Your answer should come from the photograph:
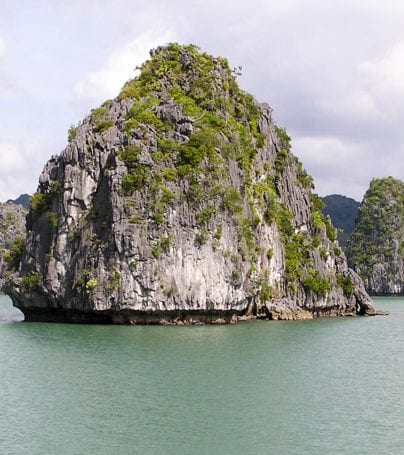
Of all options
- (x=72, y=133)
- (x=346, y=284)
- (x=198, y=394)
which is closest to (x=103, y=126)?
(x=72, y=133)

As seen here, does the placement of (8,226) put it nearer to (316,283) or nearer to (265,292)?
(316,283)

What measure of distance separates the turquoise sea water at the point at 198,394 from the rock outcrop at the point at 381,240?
77.7m

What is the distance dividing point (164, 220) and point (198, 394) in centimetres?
2079

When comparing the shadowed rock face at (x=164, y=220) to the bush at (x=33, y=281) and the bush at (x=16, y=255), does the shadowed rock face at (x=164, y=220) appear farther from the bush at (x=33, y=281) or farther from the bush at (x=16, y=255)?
the bush at (x=16, y=255)

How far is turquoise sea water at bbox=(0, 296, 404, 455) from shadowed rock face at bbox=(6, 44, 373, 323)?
13.9 feet

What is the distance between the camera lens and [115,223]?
4316cm

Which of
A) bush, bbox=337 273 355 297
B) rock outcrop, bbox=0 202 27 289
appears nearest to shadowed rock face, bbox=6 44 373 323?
bush, bbox=337 273 355 297

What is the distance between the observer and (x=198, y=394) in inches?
939

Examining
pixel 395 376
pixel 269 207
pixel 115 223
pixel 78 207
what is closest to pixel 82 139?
pixel 78 207

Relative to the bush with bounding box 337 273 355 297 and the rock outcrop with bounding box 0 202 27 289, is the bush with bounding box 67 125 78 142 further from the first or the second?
the rock outcrop with bounding box 0 202 27 289

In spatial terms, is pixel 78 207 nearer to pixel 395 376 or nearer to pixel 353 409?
pixel 395 376

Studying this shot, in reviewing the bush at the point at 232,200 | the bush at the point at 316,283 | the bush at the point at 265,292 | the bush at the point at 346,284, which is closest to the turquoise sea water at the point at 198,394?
the bush at the point at 265,292

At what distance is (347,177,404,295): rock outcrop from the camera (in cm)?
11519

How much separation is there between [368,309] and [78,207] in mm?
28371
